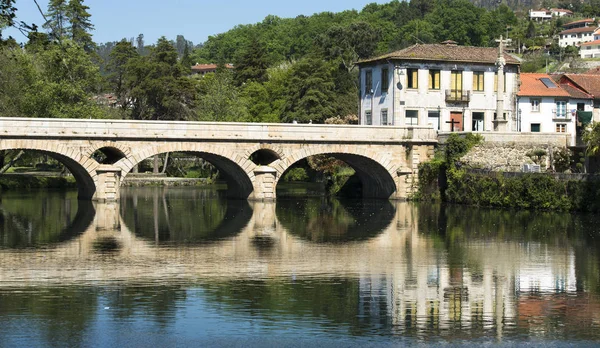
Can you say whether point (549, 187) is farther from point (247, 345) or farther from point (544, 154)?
point (247, 345)

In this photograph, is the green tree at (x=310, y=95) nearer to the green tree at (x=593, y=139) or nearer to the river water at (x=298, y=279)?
the green tree at (x=593, y=139)

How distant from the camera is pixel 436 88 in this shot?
63.4 metres

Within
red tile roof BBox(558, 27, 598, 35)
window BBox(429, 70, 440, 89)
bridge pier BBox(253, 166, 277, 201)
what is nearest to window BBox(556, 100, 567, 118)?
window BBox(429, 70, 440, 89)

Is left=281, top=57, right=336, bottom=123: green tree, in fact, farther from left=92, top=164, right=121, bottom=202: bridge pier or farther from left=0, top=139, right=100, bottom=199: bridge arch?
left=92, top=164, right=121, bottom=202: bridge pier

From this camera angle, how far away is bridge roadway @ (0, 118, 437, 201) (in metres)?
54.0

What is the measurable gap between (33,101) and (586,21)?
14840 cm

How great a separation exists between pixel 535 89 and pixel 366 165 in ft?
42.5

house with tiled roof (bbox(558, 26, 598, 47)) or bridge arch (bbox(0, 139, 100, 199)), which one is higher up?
house with tiled roof (bbox(558, 26, 598, 47))

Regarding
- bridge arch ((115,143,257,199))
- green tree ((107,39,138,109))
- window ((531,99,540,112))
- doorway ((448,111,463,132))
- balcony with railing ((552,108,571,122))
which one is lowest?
bridge arch ((115,143,257,199))

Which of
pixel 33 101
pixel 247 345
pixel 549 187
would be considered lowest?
pixel 247 345

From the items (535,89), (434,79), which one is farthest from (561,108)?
(434,79)

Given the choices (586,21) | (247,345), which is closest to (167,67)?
(247,345)

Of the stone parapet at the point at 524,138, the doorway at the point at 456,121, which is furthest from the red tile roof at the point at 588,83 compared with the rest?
the doorway at the point at 456,121

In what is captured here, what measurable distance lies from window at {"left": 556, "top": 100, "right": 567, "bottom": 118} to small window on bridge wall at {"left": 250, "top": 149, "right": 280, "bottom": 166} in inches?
793
